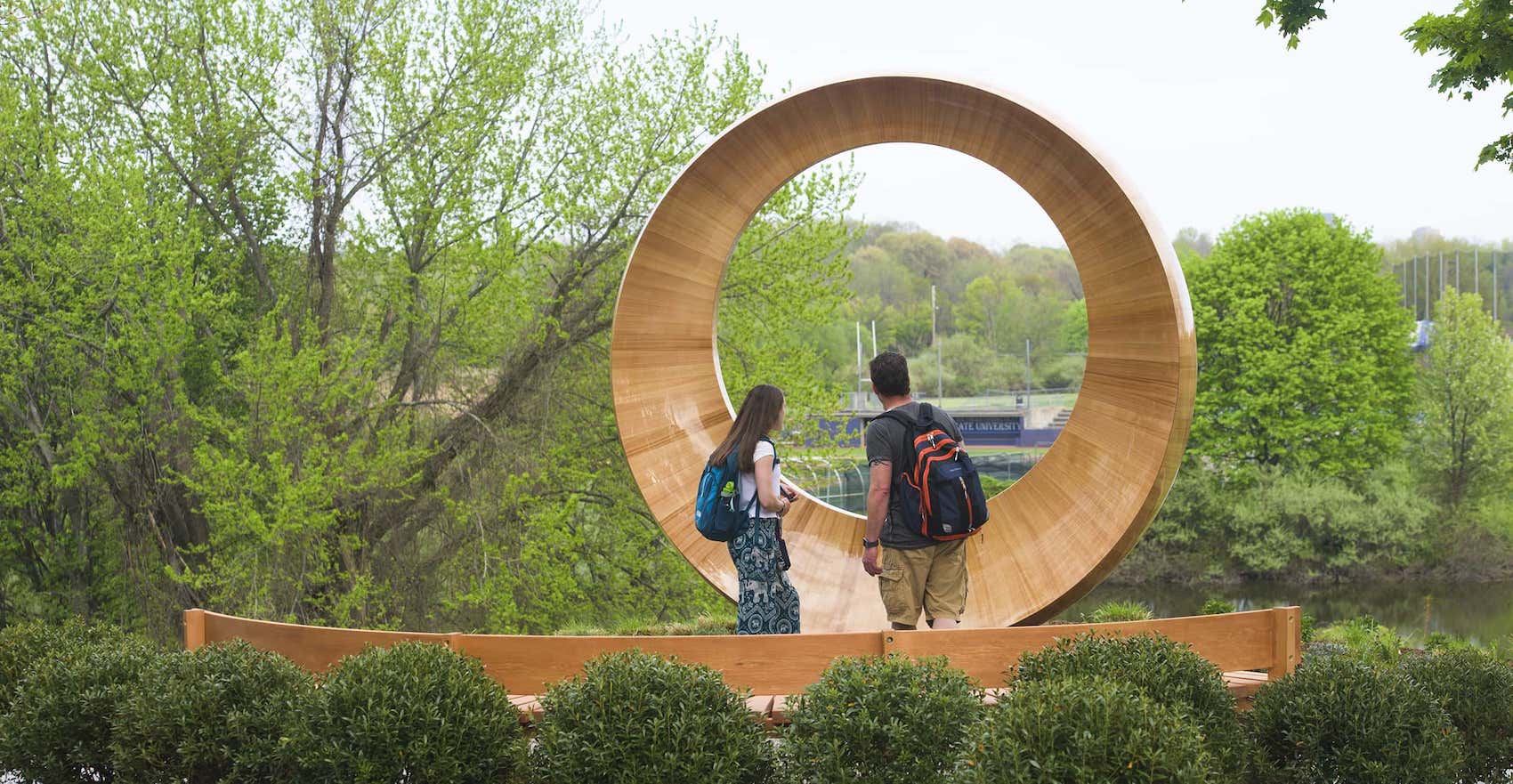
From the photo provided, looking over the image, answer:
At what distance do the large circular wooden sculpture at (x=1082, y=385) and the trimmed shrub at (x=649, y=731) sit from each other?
2.72m

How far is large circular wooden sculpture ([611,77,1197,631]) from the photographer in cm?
617

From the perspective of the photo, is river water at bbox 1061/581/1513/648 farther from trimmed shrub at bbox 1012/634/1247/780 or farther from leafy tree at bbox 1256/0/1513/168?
trimmed shrub at bbox 1012/634/1247/780

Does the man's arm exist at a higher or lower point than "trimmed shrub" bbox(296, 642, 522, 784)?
higher

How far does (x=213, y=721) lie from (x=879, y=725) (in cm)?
255

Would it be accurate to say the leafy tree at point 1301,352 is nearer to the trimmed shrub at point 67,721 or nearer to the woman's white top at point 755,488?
the woman's white top at point 755,488

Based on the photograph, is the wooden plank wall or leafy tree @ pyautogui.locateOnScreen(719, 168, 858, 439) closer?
the wooden plank wall

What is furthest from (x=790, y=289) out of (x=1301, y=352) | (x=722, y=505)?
(x=1301, y=352)

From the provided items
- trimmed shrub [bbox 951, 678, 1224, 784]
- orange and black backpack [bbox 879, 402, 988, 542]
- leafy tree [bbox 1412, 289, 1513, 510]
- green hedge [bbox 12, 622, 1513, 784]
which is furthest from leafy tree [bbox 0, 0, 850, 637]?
leafy tree [bbox 1412, 289, 1513, 510]

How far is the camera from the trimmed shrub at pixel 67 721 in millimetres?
4926

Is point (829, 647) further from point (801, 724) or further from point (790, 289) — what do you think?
point (790, 289)

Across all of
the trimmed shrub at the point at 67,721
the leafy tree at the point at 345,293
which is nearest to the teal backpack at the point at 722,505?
the trimmed shrub at the point at 67,721

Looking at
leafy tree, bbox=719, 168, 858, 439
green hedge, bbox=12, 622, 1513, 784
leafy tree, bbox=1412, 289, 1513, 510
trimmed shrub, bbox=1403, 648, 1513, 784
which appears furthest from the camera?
leafy tree, bbox=1412, 289, 1513, 510

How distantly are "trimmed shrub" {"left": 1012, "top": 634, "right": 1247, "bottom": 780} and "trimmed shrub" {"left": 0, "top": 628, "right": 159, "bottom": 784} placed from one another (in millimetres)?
3694

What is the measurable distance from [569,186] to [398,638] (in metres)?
10.9
